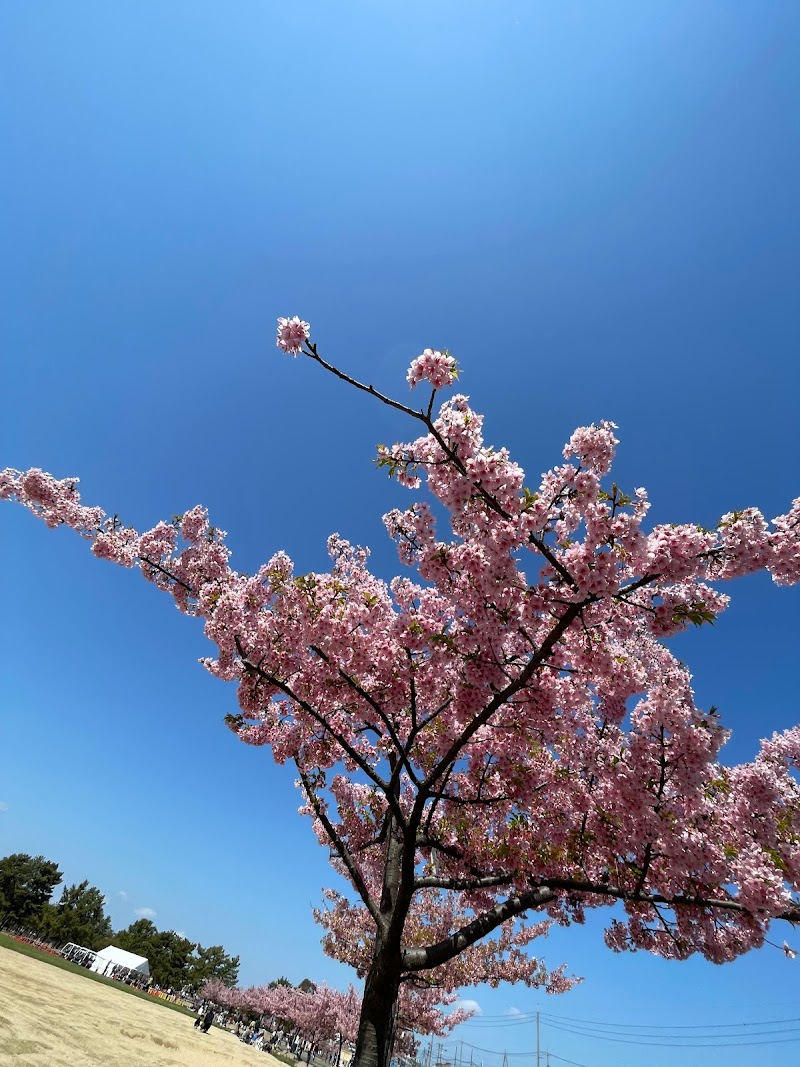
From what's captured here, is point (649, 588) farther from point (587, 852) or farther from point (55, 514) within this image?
point (55, 514)

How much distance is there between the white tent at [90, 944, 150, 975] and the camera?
50.0m

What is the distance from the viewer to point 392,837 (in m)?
7.94

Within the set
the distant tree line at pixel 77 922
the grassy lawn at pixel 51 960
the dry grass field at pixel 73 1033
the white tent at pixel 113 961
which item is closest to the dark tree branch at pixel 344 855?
the dry grass field at pixel 73 1033

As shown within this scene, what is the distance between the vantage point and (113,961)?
167 ft

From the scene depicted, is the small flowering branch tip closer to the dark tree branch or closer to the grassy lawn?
the dark tree branch

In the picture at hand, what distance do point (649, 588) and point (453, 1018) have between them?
32324 mm

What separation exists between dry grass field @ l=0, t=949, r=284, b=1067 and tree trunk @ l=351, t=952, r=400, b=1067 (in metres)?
8.87

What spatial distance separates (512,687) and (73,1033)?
759 inches

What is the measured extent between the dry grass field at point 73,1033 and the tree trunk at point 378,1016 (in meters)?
8.87

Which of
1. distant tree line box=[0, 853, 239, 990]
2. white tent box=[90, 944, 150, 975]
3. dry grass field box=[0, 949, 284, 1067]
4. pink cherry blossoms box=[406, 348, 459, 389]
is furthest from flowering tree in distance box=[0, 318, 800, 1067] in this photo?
distant tree line box=[0, 853, 239, 990]

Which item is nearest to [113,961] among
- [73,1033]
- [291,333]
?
[73,1033]

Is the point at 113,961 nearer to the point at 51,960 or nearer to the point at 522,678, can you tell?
the point at 51,960

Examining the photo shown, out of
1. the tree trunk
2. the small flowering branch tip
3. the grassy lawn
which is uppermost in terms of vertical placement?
the small flowering branch tip

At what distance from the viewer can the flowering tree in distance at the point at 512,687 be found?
15.2ft
